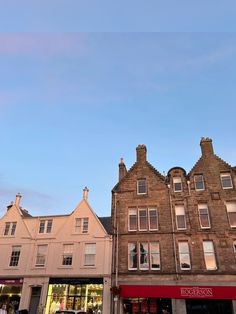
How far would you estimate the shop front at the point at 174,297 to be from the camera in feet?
71.5

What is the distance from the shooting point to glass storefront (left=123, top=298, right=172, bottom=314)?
2294 centimetres

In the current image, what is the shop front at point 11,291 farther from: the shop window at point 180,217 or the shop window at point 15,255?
the shop window at point 180,217

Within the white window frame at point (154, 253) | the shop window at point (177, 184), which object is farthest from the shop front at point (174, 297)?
the shop window at point (177, 184)

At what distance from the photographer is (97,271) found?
25.5 meters

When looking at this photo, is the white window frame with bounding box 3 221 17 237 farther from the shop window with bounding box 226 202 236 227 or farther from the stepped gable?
the shop window with bounding box 226 202 236 227

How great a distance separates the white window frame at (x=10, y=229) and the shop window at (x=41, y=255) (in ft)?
12.9

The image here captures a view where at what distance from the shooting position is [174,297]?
73.2 feet

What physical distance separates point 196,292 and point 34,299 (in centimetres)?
1531

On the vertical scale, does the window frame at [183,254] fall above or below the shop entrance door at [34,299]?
above

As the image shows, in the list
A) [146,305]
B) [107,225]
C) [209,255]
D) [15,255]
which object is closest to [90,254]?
[107,225]

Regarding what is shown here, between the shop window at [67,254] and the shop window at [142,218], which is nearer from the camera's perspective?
the shop window at [142,218]

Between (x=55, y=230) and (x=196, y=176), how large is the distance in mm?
16115

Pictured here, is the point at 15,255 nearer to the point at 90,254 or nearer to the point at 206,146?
the point at 90,254

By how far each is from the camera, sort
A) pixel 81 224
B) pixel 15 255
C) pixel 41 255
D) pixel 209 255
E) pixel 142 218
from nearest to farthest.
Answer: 1. pixel 209 255
2. pixel 142 218
3. pixel 41 255
4. pixel 81 224
5. pixel 15 255
